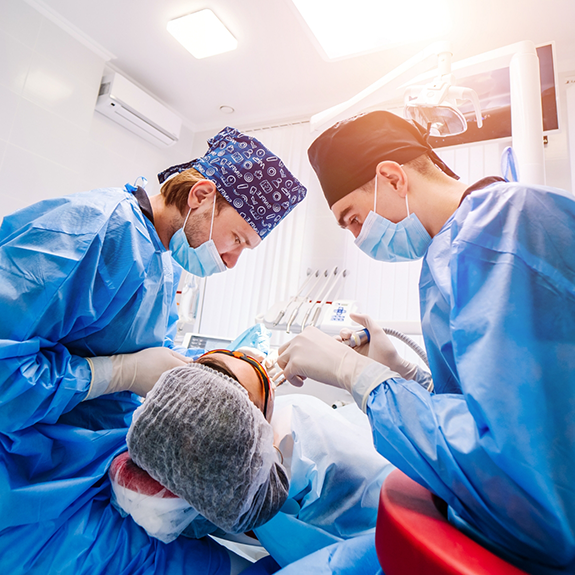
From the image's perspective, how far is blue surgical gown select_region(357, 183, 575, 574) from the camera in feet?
1.84

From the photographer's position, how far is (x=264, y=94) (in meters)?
3.11

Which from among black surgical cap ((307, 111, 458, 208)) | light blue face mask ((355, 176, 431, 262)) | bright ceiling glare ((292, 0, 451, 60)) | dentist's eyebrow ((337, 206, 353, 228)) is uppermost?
bright ceiling glare ((292, 0, 451, 60))

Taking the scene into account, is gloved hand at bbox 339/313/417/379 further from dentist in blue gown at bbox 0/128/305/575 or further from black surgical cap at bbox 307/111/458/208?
dentist in blue gown at bbox 0/128/305/575

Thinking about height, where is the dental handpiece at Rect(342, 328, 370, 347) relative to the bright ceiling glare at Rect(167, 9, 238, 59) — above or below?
below

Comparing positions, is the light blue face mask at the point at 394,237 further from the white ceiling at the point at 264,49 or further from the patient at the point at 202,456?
the white ceiling at the point at 264,49

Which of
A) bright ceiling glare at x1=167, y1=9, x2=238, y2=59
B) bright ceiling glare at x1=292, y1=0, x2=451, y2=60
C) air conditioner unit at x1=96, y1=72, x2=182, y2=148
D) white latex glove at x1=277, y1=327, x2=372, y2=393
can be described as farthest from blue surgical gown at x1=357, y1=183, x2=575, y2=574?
air conditioner unit at x1=96, y1=72, x2=182, y2=148

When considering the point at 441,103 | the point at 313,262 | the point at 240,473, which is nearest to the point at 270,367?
the point at 240,473

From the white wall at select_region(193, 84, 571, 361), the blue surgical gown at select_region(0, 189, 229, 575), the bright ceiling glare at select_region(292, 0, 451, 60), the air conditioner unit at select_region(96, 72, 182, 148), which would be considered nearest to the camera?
the blue surgical gown at select_region(0, 189, 229, 575)

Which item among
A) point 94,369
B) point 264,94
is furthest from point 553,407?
point 264,94

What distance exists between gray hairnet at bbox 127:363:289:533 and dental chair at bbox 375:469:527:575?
0.75 feet

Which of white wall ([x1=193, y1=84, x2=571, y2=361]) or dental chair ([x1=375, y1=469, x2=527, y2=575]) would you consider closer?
dental chair ([x1=375, y1=469, x2=527, y2=575])

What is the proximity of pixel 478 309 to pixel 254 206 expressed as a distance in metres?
0.90

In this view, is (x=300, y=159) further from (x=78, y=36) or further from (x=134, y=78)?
(x=78, y=36)

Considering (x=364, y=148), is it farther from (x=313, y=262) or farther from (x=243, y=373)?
(x=313, y=262)
